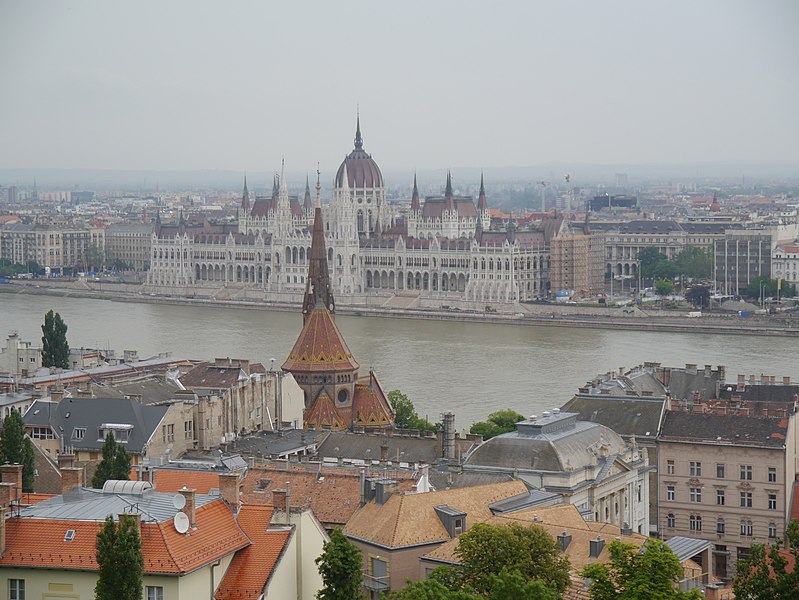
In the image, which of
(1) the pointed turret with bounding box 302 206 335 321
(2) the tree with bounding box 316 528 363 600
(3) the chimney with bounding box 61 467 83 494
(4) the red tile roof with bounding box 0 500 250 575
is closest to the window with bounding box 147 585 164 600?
(4) the red tile roof with bounding box 0 500 250 575

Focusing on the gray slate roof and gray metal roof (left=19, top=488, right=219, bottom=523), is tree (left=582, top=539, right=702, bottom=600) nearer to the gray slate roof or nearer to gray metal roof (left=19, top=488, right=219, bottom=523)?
gray metal roof (left=19, top=488, right=219, bottom=523)

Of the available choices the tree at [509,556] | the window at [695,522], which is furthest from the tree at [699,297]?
the tree at [509,556]

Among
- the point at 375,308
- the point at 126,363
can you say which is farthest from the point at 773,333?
the point at 126,363

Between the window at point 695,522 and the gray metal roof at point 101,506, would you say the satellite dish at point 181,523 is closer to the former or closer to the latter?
the gray metal roof at point 101,506

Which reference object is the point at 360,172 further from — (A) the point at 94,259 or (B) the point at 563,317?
(B) the point at 563,317

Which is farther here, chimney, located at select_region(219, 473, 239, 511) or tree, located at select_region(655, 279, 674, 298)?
tree, located at select_region(655, 279, 674, 298)

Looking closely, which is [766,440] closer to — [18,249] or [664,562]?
[664,562]
